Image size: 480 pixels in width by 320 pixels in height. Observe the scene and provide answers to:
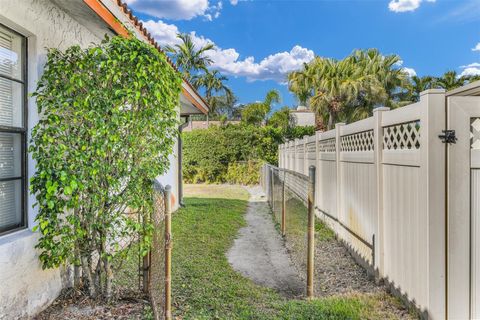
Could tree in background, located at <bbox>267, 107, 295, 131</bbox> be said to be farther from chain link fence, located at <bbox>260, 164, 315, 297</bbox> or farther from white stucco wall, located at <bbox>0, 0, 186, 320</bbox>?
white stucco wall, located at <bbox>0, 0, 186, 320</bbox>

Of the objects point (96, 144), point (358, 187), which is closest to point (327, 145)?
point (358, 187)

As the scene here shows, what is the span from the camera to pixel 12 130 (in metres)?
3.00

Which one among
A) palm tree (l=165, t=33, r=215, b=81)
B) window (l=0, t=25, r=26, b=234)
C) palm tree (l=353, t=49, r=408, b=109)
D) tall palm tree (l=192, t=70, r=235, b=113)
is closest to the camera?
window (l=0, t=25, r=26, b=234)

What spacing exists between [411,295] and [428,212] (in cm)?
93

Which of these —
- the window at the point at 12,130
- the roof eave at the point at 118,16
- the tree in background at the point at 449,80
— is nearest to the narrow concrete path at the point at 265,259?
the window at the point at 12,130

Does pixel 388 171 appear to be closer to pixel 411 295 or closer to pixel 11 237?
pixel 411 295

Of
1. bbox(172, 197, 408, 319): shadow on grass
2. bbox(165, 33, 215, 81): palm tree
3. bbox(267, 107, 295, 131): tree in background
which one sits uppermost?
bbox(165, 33, 215, 81): palm tree

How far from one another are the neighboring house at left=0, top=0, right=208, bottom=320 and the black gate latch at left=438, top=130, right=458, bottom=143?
3.40 m

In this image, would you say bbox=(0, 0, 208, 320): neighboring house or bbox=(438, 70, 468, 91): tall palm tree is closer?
bbox=(0, 0, 208, 320): neighboring house

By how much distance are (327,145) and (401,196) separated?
146 inches

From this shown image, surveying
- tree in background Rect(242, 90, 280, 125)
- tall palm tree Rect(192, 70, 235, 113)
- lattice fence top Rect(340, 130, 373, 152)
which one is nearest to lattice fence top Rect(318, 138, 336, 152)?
lattice fence top Rect(340, 130, 373, 152)

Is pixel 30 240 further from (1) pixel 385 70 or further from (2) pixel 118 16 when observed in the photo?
(1) pixel 385 70

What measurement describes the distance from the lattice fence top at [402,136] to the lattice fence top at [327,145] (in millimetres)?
2703

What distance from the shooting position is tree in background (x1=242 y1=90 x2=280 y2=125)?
26906 millimetres
